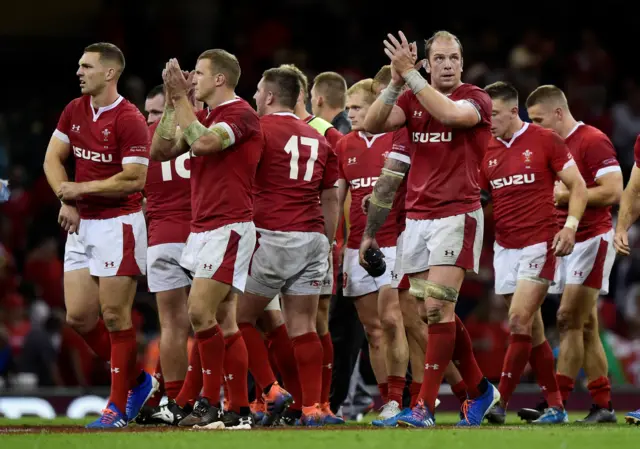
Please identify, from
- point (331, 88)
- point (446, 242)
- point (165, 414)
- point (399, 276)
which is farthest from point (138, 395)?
point (331, 88)

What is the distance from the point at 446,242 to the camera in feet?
28.9

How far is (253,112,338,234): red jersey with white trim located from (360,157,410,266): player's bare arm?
18.7 inches

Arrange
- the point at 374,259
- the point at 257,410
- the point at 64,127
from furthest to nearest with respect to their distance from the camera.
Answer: the point at 257,410 → the point at 64,127 → the point at 374,259

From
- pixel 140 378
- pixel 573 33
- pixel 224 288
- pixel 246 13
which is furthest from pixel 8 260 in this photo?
pixel 573 33

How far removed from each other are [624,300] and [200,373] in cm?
957

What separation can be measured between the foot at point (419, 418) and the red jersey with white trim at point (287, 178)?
1.62 meters

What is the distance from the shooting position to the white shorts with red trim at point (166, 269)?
9867mm

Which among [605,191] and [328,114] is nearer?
[605,191]

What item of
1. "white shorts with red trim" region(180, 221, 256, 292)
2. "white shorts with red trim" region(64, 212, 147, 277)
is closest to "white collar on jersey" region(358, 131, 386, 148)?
"white shorts with red trim" region(64, 212, 147, 277)

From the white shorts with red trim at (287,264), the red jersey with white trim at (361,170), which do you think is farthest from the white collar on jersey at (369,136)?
the white shorts with red trim at (287,264)

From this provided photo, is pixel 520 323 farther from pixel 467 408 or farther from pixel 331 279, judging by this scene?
pixel 331 279

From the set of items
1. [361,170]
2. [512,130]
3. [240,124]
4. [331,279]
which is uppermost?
[512,130]

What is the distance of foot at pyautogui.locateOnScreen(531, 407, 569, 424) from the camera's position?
10.4 meters

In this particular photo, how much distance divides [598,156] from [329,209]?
8.73ft
